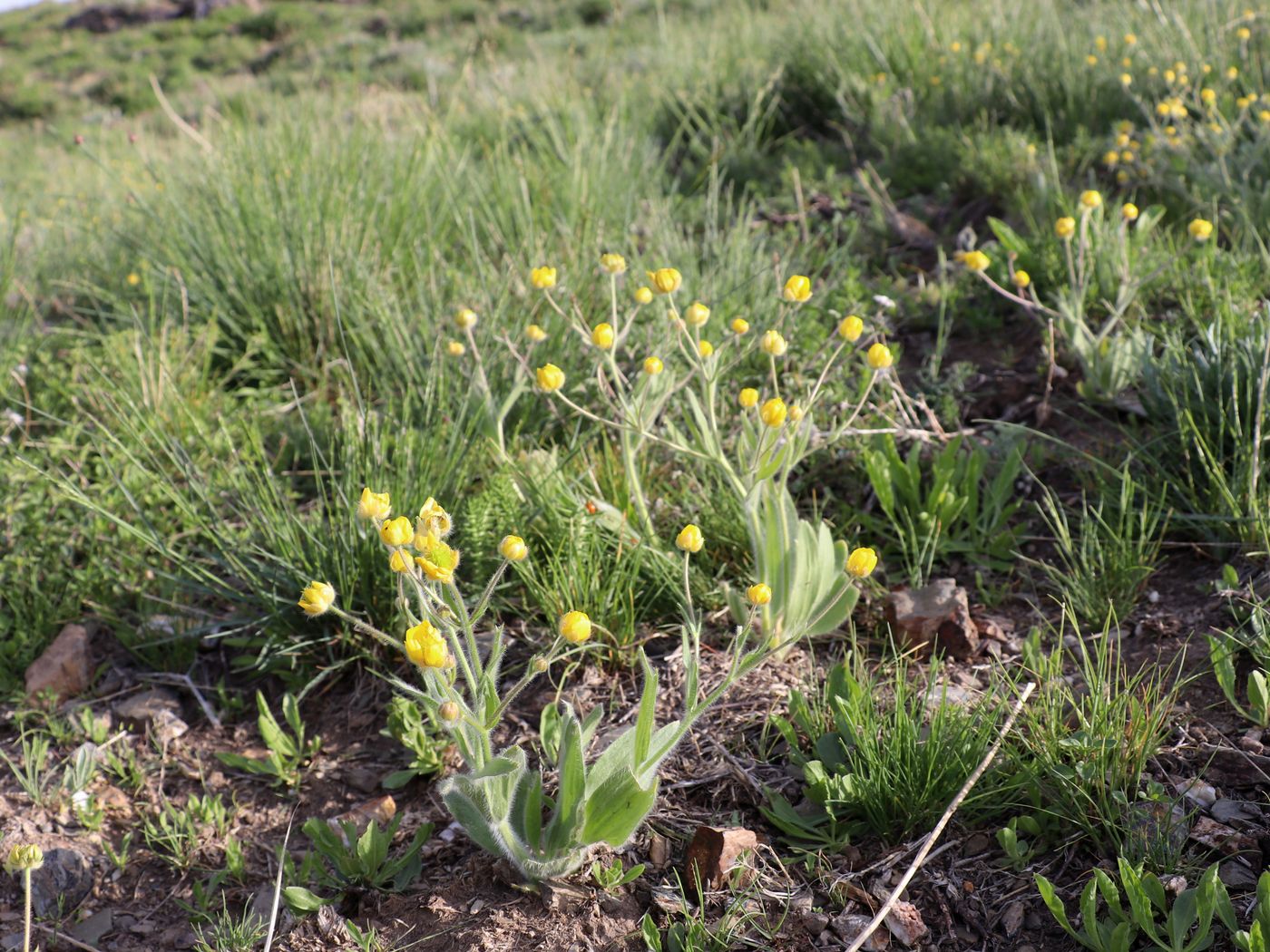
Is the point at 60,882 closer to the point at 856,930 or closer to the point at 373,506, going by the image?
the point at 373,506

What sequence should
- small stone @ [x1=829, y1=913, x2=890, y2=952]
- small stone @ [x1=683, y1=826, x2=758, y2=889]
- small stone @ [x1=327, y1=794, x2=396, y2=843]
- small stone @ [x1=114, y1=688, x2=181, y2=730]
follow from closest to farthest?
small stone @ [x1=829, y1=913, x2=890, y2=952], small stone @ [x1=683, y1=826, x2=758, y2=889], small stone @ [x1=327, y1=794, x2=396, y2=843], small stone @ [x1=114, y1=688, x2=181, y2=730]

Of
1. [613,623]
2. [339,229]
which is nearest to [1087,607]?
[613,623]

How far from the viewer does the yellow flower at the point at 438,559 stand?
1175mm

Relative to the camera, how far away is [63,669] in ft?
6.80

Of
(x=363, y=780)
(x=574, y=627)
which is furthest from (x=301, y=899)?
(x=574, y=627)

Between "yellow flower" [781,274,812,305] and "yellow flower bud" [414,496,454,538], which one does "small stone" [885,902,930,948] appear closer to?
"yellow flower bud" [414,496,454,538]

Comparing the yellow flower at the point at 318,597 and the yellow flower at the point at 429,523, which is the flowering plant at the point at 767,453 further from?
the yellow flower at the point at 318,597

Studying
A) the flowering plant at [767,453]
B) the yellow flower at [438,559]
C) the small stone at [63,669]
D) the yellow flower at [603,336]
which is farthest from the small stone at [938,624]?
the small stone at [63,669]

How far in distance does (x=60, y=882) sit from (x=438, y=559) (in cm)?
103

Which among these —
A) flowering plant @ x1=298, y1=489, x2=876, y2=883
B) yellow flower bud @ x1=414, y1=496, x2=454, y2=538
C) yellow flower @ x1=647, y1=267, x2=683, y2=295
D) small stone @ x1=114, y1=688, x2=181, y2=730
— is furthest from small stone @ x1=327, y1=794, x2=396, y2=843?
yellow flower @ x1=647, y1=267, x2=683, y2=295

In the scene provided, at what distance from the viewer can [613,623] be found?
6.30 feet

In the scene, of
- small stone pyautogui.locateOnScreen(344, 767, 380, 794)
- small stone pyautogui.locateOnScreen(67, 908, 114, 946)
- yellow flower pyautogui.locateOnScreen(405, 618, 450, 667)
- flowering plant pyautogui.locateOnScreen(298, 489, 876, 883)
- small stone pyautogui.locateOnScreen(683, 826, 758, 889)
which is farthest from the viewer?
small stone pyautogui.locateOnScreen(344, 767, 380, 794)

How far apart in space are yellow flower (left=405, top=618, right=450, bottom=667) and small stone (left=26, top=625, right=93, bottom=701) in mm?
1366

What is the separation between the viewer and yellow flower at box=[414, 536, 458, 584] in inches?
46.3
